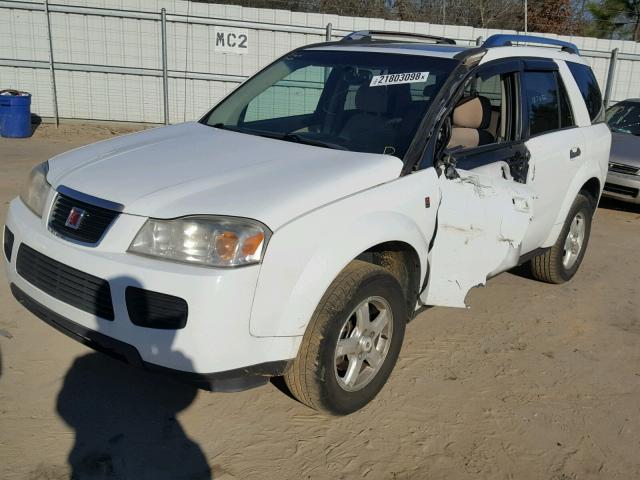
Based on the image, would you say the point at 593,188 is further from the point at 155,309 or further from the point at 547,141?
the point at 155,309

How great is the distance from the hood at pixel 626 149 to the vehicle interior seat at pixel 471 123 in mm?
4824

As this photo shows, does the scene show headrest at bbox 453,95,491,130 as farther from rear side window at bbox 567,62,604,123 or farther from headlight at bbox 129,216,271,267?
headlight at bbox 129,216,271,267

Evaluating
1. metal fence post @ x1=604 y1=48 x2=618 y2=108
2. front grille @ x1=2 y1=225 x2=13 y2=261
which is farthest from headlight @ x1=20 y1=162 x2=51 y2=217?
metal fence post @ x1=604 y1=48 x2=618 y2=108

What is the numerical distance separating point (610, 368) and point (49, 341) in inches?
140

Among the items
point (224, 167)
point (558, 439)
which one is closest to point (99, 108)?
point (224, 167)

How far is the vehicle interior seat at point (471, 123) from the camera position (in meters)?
4.07

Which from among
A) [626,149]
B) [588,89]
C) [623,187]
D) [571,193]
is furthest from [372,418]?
[626,149]

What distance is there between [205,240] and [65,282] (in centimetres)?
74

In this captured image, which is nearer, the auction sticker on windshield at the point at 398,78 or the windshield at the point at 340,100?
the windshield at the point at 340,100

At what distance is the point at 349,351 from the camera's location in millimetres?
3246

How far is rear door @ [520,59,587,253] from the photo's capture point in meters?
4.46

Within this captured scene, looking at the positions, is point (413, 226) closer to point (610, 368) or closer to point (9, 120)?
point (610, 368)

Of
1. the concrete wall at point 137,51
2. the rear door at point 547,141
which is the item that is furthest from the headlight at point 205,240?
the concrete wall at point 137,51

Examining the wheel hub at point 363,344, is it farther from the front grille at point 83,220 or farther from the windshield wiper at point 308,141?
the front grille at point 83,220
